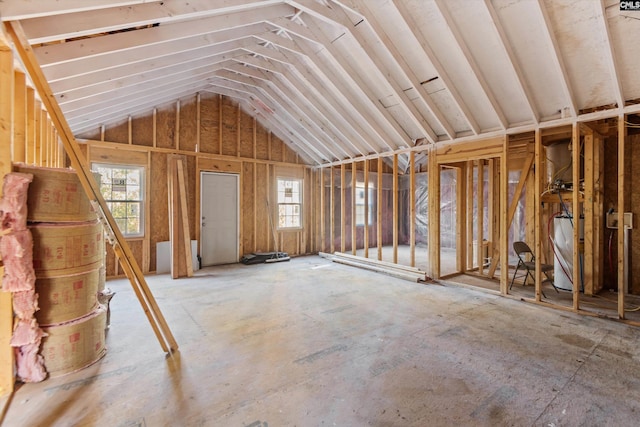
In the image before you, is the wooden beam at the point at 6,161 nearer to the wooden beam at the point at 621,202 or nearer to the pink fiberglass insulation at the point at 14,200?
the pink fiberglass insulation at the point at 14,200

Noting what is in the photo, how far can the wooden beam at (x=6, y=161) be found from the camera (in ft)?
6.93

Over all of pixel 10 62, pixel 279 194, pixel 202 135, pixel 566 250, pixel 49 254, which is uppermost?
pixel 202 135

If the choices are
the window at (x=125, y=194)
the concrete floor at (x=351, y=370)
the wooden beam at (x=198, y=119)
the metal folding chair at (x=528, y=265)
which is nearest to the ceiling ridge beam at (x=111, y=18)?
the concrete floor at (x=351, y=370)

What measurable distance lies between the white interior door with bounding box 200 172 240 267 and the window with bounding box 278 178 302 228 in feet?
3.92

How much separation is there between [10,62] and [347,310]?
387 cm

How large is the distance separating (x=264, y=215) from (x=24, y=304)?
213 inches

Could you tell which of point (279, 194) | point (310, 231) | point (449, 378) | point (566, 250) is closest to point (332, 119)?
point (279, 194)

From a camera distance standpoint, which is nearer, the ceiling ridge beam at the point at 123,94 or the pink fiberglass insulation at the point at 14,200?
the pink fiberglass insulation at the point at 14,200

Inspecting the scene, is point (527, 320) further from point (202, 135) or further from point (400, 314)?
point (202, 135)

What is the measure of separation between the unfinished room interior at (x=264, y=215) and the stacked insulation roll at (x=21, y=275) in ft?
0.05

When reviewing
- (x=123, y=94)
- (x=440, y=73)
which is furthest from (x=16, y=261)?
(x=440, y=73)

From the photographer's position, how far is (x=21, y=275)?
7.07 ft

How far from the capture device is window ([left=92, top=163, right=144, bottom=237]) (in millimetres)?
5598

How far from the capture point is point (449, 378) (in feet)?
Result: 7.58
